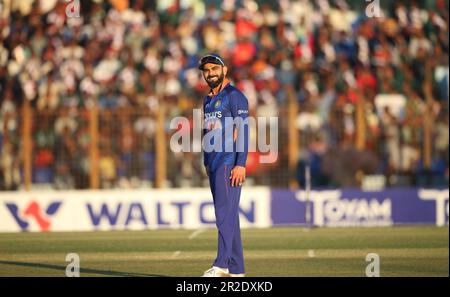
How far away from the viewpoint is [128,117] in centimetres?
2052

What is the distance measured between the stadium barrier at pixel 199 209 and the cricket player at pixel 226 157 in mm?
9716

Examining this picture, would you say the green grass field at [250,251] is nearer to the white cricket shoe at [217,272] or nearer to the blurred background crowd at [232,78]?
the white cricket shoe at [217,272]

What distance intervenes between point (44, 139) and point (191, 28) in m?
4.99

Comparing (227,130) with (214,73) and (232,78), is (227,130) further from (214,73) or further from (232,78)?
(232,78)

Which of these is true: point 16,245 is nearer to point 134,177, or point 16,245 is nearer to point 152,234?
point 152,234

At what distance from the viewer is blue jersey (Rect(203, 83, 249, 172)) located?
1059 centimetres

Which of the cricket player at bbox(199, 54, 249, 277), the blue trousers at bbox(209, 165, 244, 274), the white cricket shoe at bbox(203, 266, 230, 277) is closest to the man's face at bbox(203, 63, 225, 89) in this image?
the cricket player at bbox(199, 54, 249, 277)

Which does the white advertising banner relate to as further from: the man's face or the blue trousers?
the man's face

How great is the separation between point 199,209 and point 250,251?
5.28 meters

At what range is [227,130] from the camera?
10586 mm

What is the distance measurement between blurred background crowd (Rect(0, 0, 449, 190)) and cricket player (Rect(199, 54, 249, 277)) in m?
9.66

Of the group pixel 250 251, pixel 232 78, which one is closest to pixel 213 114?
pixel 250 251

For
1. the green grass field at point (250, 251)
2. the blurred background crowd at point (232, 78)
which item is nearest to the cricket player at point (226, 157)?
the green grass field at point (250, 251)

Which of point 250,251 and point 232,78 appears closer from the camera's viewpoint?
point 250,251
